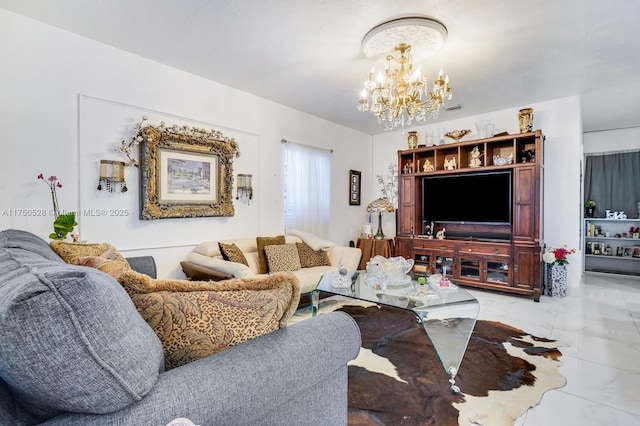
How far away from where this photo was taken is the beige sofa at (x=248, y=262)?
2883 mm

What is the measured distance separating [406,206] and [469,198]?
3.14ft

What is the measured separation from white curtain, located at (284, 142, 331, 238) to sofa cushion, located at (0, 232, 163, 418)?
12.8 feet

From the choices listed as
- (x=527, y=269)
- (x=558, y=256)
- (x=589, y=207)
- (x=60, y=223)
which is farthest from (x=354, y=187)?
(x=589, y=207)

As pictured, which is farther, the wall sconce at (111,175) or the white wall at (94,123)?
the wall sconce at (111,175)

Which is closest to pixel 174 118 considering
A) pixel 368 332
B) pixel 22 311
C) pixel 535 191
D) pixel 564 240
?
pixel 368 332

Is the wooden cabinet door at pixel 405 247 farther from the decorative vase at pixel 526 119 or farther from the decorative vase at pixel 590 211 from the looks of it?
the decorative vase at pixel 590 211

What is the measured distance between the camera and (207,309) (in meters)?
0.96

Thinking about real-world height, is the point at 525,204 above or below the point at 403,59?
below

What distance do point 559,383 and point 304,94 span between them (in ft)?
12.5

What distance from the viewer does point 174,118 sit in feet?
11.2

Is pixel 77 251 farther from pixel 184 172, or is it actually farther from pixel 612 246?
pixel 612 246

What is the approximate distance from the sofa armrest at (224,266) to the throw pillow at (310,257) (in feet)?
3.42

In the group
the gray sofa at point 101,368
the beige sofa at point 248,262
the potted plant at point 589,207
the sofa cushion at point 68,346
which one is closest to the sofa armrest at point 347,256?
the beige sofa at point 248,262

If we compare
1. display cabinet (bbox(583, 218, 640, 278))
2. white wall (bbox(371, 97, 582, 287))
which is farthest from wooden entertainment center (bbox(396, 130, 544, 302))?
display cabinet (bbox(583, 218, 640, 278))
